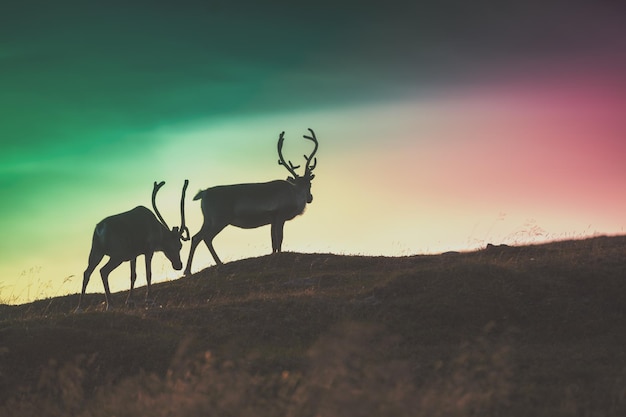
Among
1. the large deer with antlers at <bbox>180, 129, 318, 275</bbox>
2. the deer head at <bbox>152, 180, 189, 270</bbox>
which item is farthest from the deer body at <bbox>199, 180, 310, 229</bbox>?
the deer head at <bbox>152, 180, 189, 270</bbox>

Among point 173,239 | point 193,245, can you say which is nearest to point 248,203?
point 193,245

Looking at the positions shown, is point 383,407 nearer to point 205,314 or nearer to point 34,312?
point 205,314

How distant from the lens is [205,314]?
66.2 ft

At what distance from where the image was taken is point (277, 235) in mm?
32031

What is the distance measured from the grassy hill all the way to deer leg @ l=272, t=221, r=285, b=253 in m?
6.31

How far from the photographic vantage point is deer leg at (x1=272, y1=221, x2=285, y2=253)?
3189cm

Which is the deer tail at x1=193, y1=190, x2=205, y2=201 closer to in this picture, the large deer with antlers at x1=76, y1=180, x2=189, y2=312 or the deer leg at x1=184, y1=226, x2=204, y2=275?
the deer leg at x1=184, y1=226, x2=204, y2=275

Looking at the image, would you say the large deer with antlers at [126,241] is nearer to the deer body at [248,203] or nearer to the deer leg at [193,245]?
the deer leg at [193,245]

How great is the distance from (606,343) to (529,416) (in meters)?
5.92

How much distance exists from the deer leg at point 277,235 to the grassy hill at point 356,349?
248 inches

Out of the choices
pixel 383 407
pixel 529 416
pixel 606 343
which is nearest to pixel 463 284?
pixel 606 343

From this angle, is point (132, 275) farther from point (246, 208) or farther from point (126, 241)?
point (246, 208)

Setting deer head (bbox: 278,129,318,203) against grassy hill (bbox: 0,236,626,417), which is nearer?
grassy hill (bbox: 0,236,626,417)

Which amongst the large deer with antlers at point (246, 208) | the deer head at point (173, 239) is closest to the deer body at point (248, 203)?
the large deer with antlers at point (246, 208)
